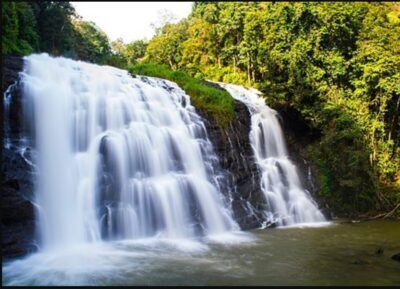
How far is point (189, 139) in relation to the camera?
41.9 ft

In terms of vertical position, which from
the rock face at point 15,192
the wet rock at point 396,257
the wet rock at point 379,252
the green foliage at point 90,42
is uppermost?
the green foliage at point 90,42

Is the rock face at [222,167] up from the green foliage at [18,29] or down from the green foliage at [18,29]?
down

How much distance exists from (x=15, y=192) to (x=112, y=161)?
2626 mm

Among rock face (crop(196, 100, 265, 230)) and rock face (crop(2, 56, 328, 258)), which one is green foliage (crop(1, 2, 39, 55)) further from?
rock face (crop(196, 100, 265, 230))

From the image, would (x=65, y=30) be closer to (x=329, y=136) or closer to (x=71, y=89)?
(x=71, y=89)

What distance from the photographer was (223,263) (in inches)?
318

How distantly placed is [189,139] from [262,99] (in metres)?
5.64

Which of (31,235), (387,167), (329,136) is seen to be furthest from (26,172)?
(387,167)

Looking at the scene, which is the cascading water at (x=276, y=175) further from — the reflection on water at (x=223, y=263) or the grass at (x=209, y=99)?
the reflection on water at (x=223, y=263)

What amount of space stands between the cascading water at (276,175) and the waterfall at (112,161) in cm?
185

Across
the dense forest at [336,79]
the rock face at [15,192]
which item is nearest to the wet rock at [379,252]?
the dense forest at [336,79]

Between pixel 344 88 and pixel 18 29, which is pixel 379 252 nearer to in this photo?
pixel 344 88

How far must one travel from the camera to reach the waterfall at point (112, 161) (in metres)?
9.62

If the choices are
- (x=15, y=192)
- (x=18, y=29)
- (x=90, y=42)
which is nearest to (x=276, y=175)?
(x=15, y=192)
